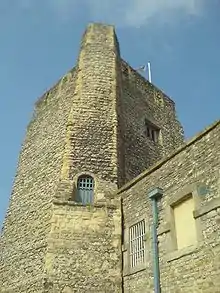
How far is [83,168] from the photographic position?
1209 cm

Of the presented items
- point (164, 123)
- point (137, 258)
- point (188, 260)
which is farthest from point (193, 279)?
point (164, 123)

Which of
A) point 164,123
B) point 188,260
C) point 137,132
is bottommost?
point 188,260

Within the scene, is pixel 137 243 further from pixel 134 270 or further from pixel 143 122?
pixel 143 122

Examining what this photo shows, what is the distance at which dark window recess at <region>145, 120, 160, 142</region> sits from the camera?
16406 mm

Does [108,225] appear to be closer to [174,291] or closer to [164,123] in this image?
[174,291]

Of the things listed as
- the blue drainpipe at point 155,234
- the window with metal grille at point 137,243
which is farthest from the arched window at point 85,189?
the blue drainpipe at point 155,234

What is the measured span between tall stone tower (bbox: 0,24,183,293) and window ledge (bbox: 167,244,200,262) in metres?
1.99

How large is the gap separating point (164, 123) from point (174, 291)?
10473mm

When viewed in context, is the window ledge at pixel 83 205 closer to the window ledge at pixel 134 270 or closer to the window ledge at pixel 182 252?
the window ledge at pixel 134 270

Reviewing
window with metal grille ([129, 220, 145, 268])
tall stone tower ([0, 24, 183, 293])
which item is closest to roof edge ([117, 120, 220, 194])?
tall stone tower ([0, 24, 183, 293])

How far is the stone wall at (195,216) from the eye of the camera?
7.80 m

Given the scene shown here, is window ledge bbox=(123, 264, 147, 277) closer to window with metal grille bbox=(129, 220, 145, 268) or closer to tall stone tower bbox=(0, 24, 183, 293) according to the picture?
window with metal grille bbox=(129, 220, 145, 268)

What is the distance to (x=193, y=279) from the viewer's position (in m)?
7.91

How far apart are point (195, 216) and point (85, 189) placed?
14.1 feet
